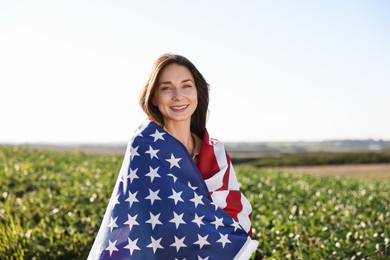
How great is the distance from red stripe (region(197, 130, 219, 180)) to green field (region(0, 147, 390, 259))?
126cm

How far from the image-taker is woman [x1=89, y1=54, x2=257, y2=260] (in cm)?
257

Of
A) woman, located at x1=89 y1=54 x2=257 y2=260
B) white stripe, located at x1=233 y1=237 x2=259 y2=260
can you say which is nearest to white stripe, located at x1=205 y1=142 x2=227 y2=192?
woman, located at x1=89 y1=54 x2=257 y2=260

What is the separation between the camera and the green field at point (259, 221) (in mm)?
3955

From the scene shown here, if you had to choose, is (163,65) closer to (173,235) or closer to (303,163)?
(173,235)

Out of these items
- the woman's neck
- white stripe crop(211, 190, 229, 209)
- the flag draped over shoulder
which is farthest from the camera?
the woman's neck

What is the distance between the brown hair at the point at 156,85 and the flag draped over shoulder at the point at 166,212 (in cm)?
22

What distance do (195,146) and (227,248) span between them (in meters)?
0.77

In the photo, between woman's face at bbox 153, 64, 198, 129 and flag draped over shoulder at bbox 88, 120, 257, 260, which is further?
woman's face at bbox 153, 64, 198, 129

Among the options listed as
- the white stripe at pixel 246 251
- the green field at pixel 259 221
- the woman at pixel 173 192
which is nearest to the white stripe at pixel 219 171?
the woman at pixel 173 192

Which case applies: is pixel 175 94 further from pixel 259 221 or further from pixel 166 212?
pixel 259 221

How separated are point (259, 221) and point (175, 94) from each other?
227 centimetres

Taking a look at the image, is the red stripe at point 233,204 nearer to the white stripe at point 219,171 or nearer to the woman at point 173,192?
the woman at point 173,192

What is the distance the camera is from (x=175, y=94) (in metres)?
2.92

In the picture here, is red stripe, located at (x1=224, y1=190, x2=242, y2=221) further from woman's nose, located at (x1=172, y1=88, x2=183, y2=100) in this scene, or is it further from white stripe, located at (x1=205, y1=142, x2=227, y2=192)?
woman's nose, located at (x1=172, y1=88, x2=183, y2=100)
